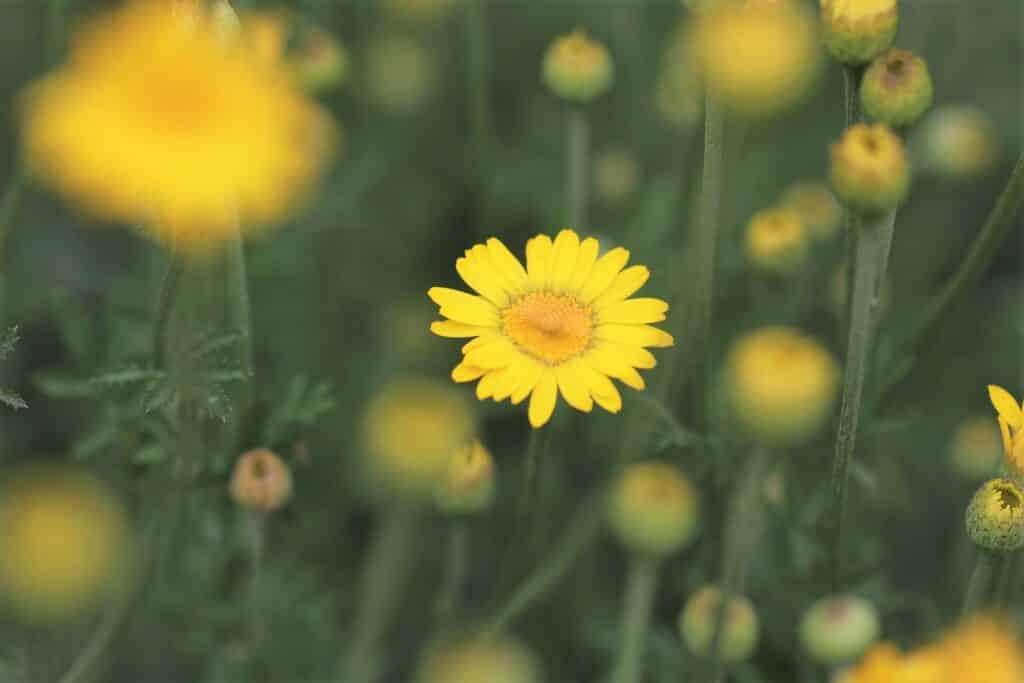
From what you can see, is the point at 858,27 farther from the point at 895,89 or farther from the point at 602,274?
the point at 602,274

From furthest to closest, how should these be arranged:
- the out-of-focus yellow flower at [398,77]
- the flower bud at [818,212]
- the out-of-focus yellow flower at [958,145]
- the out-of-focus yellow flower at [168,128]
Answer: the out-of-focus yellow flower at [398,77] < the out-of-focus yellow flower at [958,145] < the flower bud at [818,212] < the out-of-focus yellow flower at [168,128]

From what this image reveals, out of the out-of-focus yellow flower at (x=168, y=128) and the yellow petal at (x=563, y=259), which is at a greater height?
the out-of-focus yellow flower at (x=168, y=128)

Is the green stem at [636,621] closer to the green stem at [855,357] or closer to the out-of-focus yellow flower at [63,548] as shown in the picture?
the green stem at [855,357]

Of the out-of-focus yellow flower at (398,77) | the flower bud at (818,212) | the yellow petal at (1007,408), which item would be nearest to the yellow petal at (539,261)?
the yellow petal at (1007,408)

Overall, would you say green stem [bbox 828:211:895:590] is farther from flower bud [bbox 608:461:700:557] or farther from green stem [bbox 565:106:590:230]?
green stem [bbox 565:106:590:230]

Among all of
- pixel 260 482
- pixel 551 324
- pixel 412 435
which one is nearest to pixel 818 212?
pixel 412 435

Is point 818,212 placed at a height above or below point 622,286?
above

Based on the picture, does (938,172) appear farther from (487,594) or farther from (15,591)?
(15,591)
